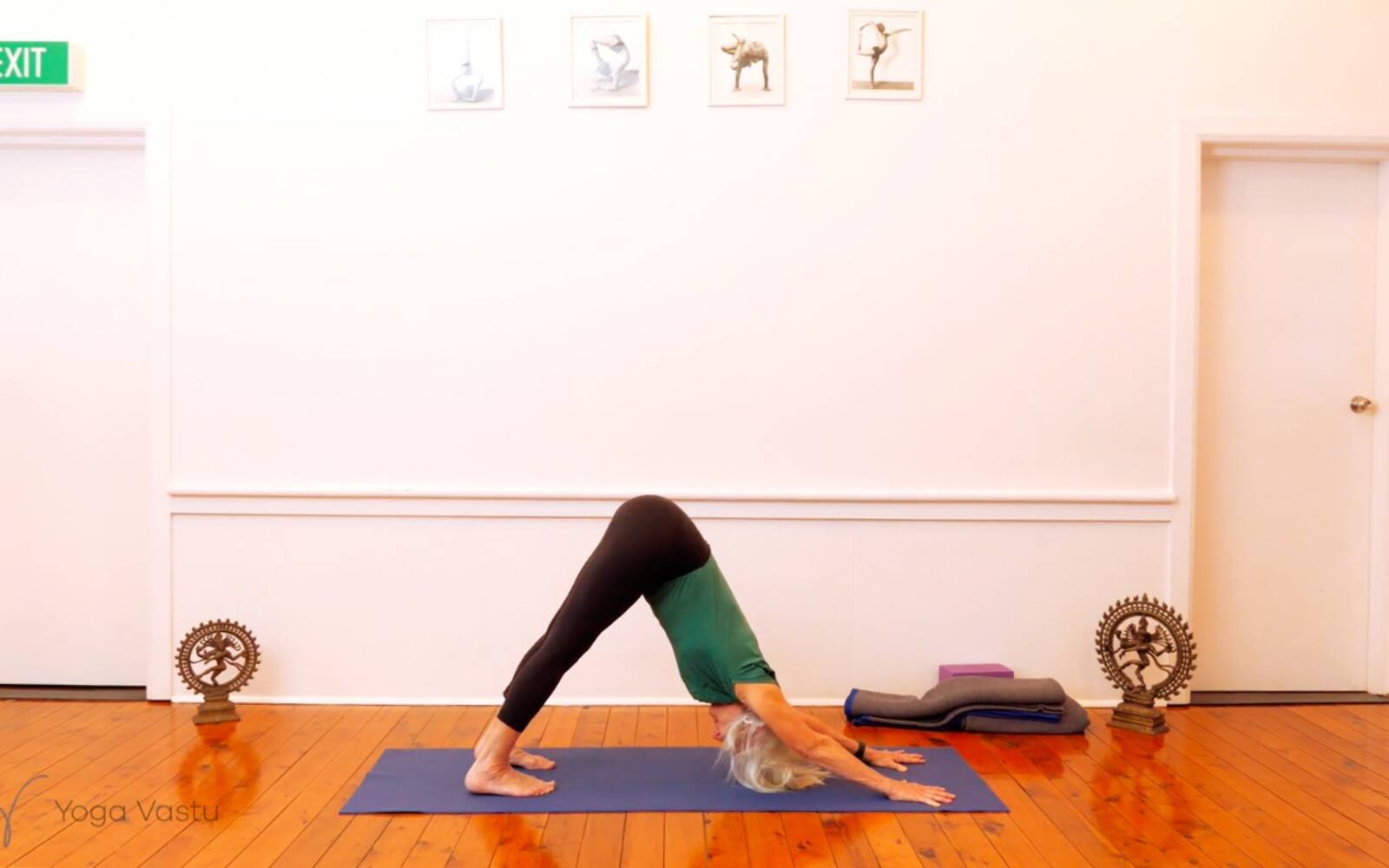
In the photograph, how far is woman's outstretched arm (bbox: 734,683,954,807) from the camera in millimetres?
2951

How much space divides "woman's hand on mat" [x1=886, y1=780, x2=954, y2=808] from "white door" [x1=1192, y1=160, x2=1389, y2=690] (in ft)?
5.66

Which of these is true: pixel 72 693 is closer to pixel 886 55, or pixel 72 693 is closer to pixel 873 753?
pixel 873 753

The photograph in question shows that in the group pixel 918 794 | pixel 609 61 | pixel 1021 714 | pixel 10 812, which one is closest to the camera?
pixel 10 812

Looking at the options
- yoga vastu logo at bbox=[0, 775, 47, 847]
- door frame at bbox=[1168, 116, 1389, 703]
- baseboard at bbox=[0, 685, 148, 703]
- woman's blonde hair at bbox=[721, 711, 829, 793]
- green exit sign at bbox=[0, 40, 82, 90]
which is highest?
green exit sign at bbox=[0, 40, 82, 90]

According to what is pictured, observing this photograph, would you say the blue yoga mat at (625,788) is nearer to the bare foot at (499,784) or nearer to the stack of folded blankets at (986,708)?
the bare foot at (499,784)

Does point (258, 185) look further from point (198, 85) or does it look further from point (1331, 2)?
point (1331, 2)

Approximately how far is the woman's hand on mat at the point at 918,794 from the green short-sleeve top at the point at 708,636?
436 millimetres

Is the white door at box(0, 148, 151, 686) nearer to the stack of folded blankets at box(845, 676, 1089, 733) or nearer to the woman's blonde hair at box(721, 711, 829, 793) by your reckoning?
the woman's blonde hair at box(721, 711, 829, 793)

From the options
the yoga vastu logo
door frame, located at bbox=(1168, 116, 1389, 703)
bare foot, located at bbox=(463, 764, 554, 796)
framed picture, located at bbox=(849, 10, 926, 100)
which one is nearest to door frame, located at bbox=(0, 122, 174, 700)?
the yoga vastu logo

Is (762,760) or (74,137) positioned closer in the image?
(762,760)

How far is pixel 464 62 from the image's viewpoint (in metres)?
3.98

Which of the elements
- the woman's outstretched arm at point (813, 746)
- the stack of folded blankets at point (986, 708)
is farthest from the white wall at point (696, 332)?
the woman's outstretched arm at point (813, 746)

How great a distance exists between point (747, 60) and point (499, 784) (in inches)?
101

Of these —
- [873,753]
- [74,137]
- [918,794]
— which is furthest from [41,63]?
[918,794]
